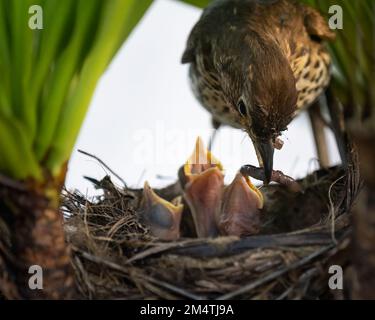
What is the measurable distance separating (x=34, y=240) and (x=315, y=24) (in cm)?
224

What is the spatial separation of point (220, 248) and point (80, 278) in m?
0.48

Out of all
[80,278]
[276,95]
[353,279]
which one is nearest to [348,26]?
[276,95]

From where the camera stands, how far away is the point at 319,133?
12.7 feet

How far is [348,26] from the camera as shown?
8.64 ft

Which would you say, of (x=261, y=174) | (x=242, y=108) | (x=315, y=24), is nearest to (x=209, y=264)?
(x=261, y=174)

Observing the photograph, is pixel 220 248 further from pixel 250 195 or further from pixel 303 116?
pixel 303 116

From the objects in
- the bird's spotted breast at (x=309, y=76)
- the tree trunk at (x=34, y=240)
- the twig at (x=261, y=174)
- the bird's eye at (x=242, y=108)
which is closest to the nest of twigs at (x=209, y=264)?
the tree trunk at (x=34, y=240)

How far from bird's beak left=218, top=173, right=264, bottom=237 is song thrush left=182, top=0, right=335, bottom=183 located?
19 centimetres

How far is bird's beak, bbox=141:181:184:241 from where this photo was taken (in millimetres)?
3045

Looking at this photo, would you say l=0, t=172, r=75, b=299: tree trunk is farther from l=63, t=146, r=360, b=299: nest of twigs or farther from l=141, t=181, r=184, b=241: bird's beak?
l=141, t=181, r=184, b=241: bird's beak

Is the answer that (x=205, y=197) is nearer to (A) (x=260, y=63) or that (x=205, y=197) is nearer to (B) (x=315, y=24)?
(A) (x=260, y=63)

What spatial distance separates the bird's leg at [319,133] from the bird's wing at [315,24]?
0.42m

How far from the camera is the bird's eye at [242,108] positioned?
310 cm
